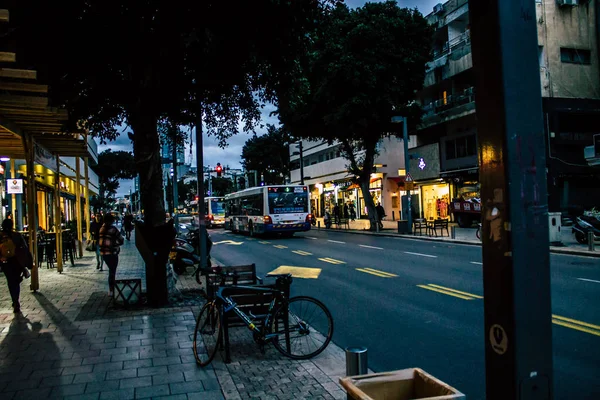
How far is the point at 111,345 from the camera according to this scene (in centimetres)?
652

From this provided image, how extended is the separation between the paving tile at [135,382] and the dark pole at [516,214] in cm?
392

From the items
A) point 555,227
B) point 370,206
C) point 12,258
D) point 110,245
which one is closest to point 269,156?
point 370,206

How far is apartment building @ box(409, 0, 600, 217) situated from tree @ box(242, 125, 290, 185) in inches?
1255

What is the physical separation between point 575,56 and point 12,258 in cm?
3277

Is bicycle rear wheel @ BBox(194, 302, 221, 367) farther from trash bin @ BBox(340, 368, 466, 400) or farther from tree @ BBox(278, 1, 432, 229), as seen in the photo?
tree @ BBox(278, 1, 432, 229)

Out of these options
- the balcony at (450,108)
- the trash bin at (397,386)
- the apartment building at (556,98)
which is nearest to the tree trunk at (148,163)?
the trash bin at (397,386)

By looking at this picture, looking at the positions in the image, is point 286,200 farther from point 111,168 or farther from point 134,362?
point 111,168

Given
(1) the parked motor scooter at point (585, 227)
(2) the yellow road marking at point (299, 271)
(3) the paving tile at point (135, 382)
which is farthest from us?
(1) the parked motor scooter at point (585, 227)

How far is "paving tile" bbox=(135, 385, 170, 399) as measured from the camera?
4705 millimetres

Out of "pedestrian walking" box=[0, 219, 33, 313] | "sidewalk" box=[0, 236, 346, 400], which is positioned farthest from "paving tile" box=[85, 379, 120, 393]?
"pedestrian walking" box=[0, 219, 33, 313]

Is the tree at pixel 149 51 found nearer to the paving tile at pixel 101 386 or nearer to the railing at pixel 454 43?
the paving tile at pixel 101 386

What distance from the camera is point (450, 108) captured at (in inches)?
1320

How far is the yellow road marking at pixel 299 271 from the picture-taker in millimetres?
12762

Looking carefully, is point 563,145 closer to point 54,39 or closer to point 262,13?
point 262,13
